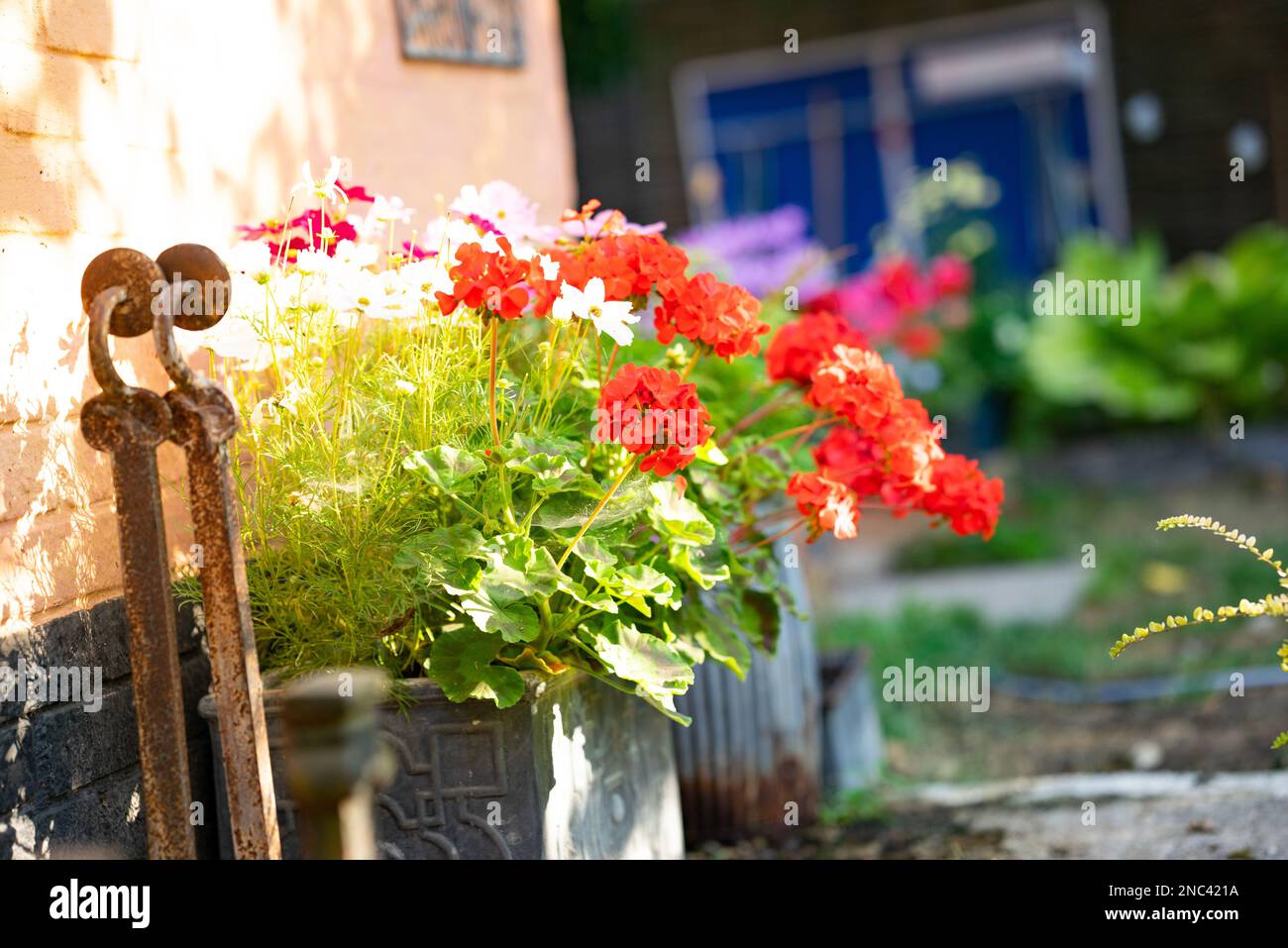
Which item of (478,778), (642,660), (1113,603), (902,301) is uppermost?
(902,301)

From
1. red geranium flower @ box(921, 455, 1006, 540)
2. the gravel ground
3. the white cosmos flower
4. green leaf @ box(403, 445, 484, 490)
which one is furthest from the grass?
the white cosmos flower

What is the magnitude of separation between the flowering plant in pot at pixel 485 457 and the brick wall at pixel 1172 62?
6.46 m

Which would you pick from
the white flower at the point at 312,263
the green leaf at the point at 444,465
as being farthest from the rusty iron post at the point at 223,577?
the green leaf at the point at 444,465

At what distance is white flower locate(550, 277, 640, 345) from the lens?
219 centimetres

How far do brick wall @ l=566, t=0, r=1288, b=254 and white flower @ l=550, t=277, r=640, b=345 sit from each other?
670 centimetres

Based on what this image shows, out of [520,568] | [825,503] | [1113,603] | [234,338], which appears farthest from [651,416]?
[1113,603]

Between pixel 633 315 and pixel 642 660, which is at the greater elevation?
pixel 633 315

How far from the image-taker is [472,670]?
2209mm

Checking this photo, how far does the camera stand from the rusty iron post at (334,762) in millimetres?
1328

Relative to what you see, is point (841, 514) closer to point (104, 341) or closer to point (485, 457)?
point (485, 457)

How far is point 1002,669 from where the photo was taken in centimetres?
534

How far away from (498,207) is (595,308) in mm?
479

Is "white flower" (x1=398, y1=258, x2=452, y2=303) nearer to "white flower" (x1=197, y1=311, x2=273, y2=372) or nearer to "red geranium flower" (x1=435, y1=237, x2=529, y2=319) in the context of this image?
"red geranium flower" (x1=435, y1=237, x2=529, y2=319)
